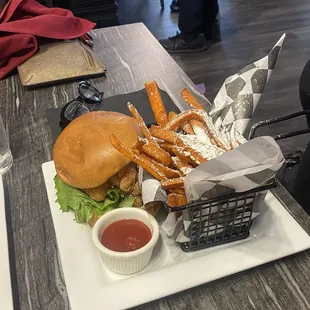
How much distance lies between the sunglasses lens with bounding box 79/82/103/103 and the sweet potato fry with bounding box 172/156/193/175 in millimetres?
615

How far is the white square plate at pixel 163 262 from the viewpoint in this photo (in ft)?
2.60

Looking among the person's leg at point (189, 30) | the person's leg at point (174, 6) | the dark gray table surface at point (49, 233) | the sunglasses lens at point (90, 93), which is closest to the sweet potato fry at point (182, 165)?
the dark gray table surface at point (49, 233)

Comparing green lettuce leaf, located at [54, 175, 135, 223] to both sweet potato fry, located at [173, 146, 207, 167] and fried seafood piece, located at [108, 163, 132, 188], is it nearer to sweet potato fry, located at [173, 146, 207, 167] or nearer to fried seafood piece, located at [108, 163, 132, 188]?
fried seafood piece, located at [108, 163, 132, 188]

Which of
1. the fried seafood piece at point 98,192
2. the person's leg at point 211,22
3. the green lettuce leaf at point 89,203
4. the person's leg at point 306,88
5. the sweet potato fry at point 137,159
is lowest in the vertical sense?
the person's leg at point 211,22

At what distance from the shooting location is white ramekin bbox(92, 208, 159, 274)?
0.78 m

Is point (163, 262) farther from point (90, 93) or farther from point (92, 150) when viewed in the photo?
point (90, 93)

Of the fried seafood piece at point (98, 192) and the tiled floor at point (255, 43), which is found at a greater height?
the fried seafood piece at point (98, 192)

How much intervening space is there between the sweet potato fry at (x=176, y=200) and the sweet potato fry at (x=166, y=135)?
11 cm

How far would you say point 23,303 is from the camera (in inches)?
32.4

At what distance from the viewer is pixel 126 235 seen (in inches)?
33.4

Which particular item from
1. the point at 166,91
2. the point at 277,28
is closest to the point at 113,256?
the point at 166,91

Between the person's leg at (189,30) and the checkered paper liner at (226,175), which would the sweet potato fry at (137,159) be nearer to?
the checkered paper liner at (226,175)

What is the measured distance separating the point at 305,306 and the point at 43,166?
66 cm

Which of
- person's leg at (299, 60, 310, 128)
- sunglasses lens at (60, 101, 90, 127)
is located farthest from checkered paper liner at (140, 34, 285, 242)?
person's leg at (299, 60, 310, 128)
